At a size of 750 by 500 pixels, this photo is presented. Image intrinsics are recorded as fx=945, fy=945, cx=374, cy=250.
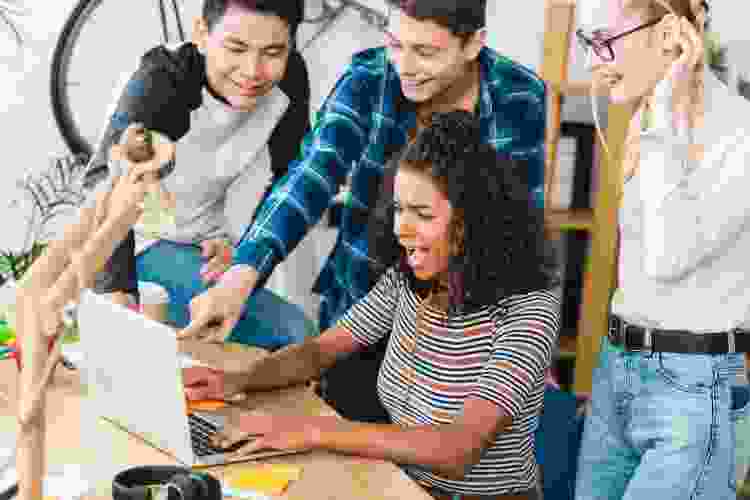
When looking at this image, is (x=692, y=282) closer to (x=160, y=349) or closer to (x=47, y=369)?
(x=160, y=349)

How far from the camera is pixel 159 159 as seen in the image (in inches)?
46.2

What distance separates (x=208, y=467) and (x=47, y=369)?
53 centimetres

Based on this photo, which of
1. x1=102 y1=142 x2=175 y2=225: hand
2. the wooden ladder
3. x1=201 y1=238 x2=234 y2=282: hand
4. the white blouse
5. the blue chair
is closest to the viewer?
x1=102 y1=142 x2=175 y2=225: hand

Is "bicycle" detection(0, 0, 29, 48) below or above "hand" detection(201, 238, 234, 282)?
above

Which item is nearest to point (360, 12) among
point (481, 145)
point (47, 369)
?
point (481, 145)

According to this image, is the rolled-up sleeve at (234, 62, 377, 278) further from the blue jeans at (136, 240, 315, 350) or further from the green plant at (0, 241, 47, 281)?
the green plant at (0, 241, 47, 281)

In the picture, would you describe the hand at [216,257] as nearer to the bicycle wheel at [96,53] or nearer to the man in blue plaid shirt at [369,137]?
the man in blue plaid shirt at [369,137]

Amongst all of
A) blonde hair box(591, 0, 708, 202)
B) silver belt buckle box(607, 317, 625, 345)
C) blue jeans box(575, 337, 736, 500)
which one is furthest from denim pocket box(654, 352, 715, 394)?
blonde hair box(591, 0, 708, 202)

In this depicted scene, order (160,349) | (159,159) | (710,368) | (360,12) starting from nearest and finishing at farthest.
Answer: (159,159) → (160,349) → (710,368) → (360,12)

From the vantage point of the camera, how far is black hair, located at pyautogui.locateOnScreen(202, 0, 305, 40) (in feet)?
7.09

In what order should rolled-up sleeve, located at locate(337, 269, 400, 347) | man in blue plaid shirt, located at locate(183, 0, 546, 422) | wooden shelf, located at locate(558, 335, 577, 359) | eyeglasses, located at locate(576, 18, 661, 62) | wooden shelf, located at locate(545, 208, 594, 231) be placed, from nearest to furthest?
1. eyeglasses, located at locate(576, 18, 661, 62)
2. rolled-up sleeve, located at locate(337, 269, 400, 347)
3. man in blue plaid shirt, located at locate(183, 0, 546, 422)
4. wooden shelf, located at locate(545, 208, 594, 231)
5. wooden shelf, located at locate(558, 335, 577, 359)

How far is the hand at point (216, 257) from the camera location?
→ 7.47ft

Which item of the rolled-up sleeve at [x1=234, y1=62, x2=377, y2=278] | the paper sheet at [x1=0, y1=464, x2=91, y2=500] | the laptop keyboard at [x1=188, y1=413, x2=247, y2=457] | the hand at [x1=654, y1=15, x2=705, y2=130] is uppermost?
the hand at [x1=654, y1=15, x2=705, y2=130]

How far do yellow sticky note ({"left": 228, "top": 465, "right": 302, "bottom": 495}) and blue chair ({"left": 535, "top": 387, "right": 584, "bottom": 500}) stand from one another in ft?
1.95
